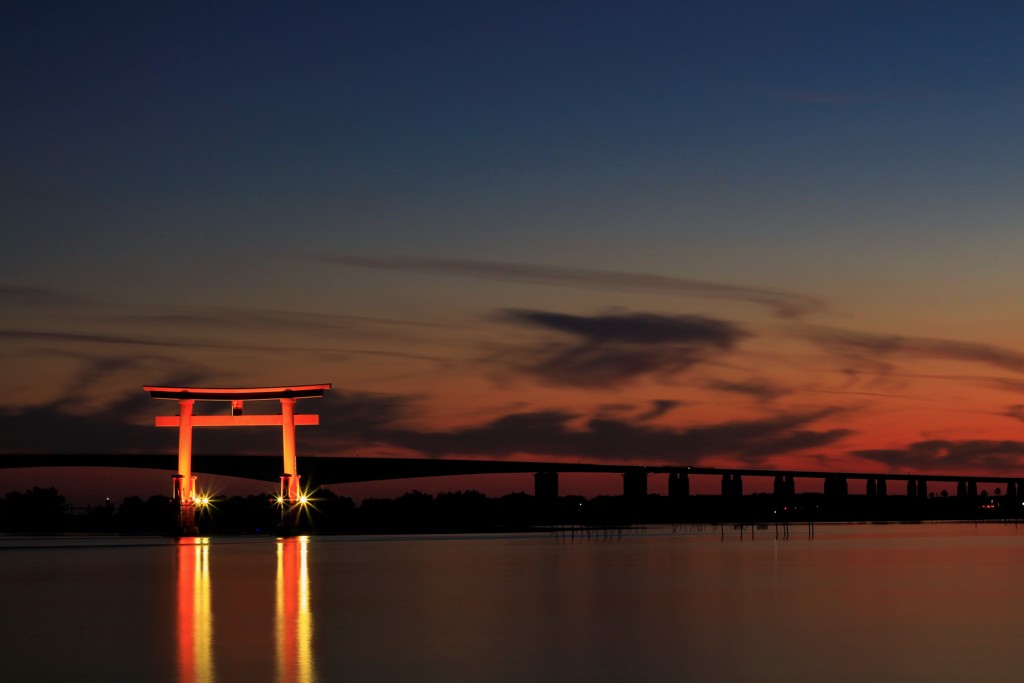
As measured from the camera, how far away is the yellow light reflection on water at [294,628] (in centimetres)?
2470

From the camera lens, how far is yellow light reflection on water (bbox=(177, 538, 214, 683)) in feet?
81.5

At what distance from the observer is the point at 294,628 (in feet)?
107

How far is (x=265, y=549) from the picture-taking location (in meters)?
91.4

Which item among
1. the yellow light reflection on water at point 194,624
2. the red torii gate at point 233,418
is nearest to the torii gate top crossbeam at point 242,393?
the red torii gate at point 233,418

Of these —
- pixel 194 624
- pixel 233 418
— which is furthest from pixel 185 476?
pixel 194 624

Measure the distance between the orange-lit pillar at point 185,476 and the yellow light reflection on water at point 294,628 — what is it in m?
49.8

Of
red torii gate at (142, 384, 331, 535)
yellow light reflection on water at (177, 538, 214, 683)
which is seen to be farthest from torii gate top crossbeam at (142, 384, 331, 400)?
yellow light reflection on water at (177, 538, 214, 683)

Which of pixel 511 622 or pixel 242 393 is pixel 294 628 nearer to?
pixel 511 622

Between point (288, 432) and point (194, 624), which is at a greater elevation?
point (288, 432)

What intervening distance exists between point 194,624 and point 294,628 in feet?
10.4

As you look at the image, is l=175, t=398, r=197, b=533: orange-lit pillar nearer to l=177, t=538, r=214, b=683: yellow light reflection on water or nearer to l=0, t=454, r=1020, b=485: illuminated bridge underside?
l=0, t=454, r=1020, b=485: illuminated bridge underside

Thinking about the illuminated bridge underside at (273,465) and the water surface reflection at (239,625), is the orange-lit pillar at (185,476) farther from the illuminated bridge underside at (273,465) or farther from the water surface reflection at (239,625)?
the water surface reflection at (239,625)

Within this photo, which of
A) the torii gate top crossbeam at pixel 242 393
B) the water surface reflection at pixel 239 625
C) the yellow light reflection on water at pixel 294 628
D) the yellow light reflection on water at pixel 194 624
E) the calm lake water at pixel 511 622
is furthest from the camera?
the torii gate top crossbeam at pixel 242 393

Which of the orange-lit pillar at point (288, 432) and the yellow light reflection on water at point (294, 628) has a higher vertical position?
the orange-lit pillar at point (288, 432)
